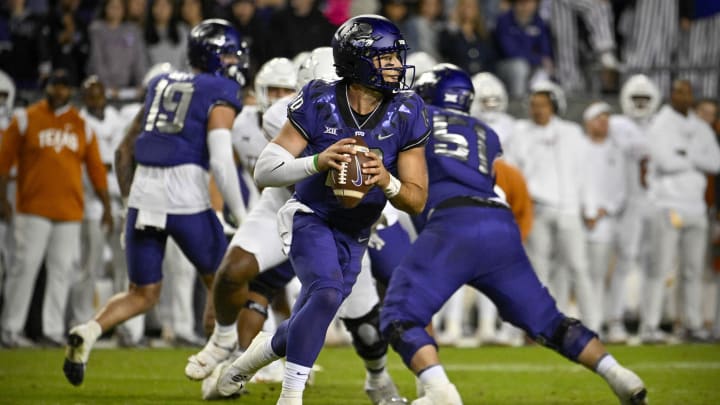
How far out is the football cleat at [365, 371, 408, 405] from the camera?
24.8 feet

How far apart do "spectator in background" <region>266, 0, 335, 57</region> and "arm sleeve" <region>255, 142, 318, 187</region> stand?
26.2 ft

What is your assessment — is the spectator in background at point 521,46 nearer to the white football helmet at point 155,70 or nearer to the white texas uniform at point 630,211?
the white texas uniform at point 630,211

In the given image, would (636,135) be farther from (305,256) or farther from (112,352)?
(305,256)

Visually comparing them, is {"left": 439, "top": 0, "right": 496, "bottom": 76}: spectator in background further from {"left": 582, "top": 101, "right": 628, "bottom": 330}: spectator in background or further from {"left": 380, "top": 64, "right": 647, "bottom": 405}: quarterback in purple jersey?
{"left": 380, "top": 64, "right": 647, "bottom": 405}: quarterback in purple jersey

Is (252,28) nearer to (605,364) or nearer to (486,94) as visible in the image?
(486,94)

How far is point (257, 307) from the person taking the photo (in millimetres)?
7855

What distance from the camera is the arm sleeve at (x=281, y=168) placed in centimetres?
601

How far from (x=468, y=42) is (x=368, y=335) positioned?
7929mm

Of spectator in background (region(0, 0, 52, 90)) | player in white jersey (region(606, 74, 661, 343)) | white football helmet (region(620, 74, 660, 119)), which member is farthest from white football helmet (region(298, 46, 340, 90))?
white football helmet (region(620, 74, 660, 119))

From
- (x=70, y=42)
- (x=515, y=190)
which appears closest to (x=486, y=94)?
(x=515, y=190)

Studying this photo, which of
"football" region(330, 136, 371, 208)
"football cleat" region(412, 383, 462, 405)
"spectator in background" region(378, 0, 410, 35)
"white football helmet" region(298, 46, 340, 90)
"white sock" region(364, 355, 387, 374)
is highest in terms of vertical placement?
→ "spectator in background" region(378, 0, 410, 35)

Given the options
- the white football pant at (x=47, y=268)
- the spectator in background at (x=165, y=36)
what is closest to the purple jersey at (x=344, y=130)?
the white football pant at (x=47, y=268)

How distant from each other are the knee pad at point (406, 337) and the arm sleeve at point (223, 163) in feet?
5.14

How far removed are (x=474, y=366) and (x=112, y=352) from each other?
135 inches
